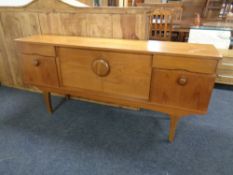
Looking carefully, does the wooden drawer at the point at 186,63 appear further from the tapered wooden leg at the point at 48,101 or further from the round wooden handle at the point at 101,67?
the tapered wooden leg at the point at 48,101

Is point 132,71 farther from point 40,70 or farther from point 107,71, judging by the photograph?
point 40,70

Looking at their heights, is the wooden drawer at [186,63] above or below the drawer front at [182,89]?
above

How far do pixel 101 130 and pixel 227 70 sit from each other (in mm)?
1789

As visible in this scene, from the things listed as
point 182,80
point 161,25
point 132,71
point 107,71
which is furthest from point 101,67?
point 161,25

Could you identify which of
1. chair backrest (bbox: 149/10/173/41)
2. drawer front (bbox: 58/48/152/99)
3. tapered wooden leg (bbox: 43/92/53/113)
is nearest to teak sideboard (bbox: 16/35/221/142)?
drawer front (bbox: 58/48/152/99)

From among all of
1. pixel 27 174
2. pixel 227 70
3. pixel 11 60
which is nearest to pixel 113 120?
pixel 27 174

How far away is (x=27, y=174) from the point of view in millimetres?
1119

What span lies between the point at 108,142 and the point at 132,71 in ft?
2.09

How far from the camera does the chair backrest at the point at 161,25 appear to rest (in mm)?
2573

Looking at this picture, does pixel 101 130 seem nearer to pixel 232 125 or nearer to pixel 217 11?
pixel 232 125

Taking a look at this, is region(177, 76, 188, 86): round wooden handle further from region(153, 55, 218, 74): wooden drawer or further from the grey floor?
the grey floor

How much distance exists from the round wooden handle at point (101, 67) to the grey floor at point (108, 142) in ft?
1.87

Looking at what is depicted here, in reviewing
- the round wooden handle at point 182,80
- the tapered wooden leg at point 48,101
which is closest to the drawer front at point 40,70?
the tapered wooden leg at point 48,101

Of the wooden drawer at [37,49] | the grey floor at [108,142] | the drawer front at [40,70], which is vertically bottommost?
the grey floor at [108,142]
